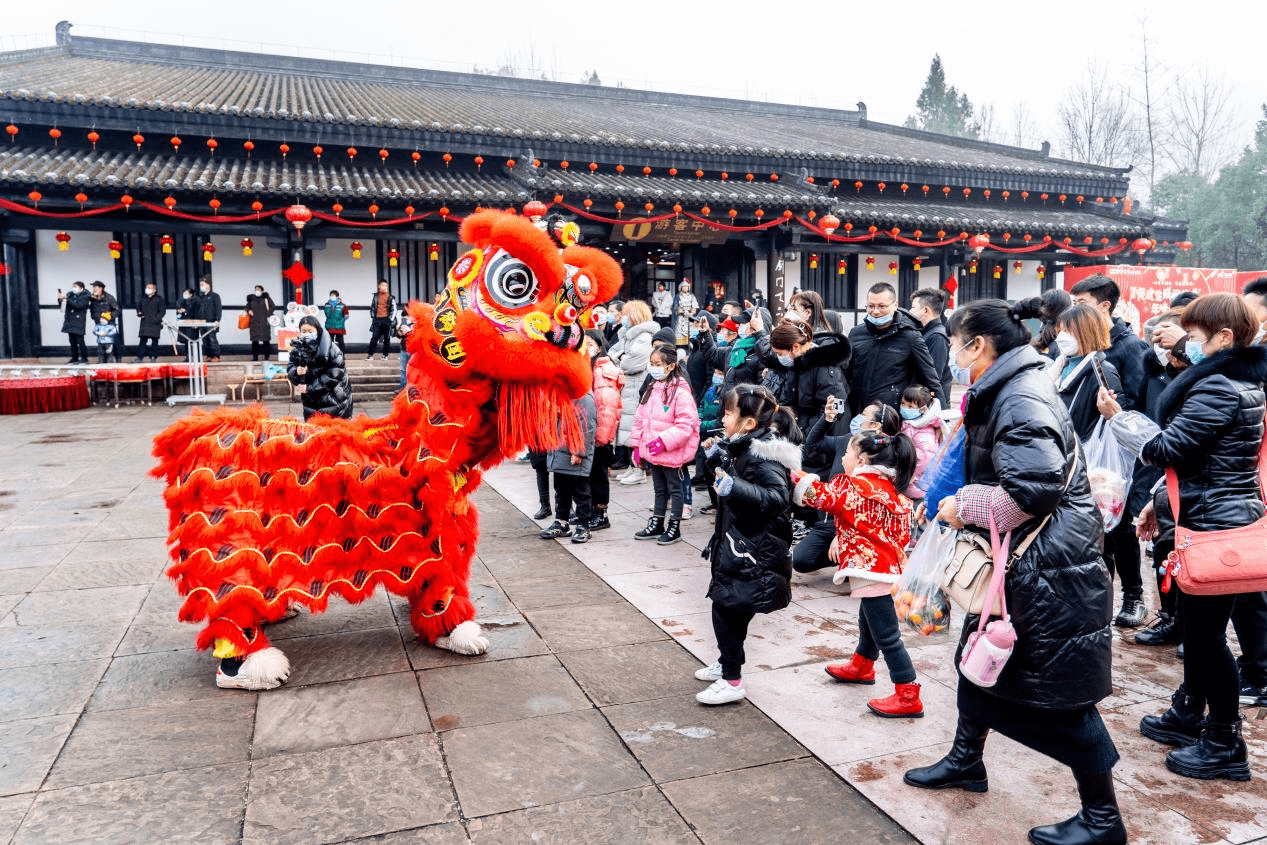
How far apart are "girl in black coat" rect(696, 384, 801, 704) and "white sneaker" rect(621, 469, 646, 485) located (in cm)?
477

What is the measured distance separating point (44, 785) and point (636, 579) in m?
3.11

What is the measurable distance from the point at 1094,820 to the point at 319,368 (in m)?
5.01

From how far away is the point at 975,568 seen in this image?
2.52 meters

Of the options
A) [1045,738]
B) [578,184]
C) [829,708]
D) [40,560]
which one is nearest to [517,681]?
[829,708]

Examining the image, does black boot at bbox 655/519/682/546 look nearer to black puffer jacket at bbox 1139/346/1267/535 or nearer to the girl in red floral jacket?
the girl in red floral jacket

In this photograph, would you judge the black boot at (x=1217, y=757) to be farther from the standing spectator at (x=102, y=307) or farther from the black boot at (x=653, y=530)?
the standing spectator at (x=102, y=307)

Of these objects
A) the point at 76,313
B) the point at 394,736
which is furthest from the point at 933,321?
the point at 76,313

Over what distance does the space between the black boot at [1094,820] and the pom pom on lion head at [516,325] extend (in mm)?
2335

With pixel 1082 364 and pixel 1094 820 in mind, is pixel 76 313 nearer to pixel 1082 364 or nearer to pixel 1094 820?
pixel 1082 364

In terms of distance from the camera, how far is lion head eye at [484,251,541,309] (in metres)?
3.64

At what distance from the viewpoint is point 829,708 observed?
341 cm

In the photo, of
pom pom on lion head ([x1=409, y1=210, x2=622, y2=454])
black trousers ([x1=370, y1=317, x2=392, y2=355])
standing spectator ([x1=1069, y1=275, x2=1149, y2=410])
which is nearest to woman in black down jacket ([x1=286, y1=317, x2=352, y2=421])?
pom pom on lion head ([x1=409, y1=210, x2=622, y2=454])

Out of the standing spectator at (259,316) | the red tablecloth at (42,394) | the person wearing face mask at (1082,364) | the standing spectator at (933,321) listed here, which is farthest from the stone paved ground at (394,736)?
the standing spectator at (259,316)

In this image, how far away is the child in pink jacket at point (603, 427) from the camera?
20.4 feet
